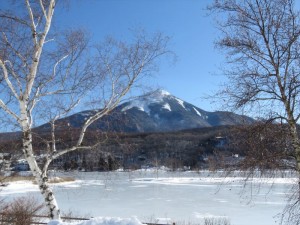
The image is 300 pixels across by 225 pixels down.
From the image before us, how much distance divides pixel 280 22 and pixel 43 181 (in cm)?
637

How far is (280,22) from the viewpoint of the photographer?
7.62 meters

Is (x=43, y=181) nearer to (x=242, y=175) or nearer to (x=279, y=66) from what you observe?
(x=242, y=175)

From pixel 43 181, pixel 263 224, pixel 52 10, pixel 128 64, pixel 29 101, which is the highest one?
pixel 52 10

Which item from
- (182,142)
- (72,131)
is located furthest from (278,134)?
(182,142)

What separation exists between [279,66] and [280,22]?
0.93 meters

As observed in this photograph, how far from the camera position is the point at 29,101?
9477mm

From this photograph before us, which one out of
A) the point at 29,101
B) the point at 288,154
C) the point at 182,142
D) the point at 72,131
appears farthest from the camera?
the point at 182,142

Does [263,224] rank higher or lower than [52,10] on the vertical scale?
lower

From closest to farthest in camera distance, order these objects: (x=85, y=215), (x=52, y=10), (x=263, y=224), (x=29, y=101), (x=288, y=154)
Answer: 1. (x=288, y=154)
2. (x=52, y=10)
3. (x=29, y=101)
4. (x=263, y=224)
5. (x=85, y=215)

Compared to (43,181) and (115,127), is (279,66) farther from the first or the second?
(43,181)

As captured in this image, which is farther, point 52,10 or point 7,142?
point 7,142

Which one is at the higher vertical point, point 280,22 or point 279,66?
point 280,22

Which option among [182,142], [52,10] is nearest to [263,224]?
[52,10]

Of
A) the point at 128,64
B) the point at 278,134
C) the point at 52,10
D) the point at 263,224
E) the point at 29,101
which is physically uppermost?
the point at 52,10
